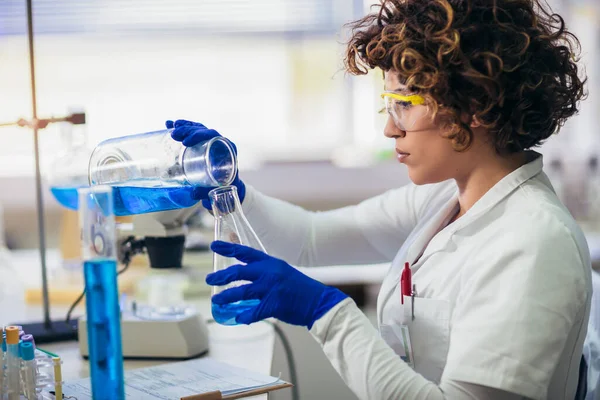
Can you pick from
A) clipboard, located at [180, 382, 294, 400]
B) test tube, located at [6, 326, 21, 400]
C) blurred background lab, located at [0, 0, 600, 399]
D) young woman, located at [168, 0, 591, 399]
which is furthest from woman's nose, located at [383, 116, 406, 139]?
blurred background lab, located at [0, 0, 600, 399]

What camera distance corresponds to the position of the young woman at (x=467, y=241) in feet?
3.79

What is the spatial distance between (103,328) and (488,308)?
Answer: 1.95ft

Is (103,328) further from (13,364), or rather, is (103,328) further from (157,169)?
(157,169)

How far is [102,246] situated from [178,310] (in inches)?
31.2

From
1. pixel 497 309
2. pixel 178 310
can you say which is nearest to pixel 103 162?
pixel 178 310

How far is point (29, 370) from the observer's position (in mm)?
1148

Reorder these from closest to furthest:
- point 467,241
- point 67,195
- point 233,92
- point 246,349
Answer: point 467,241, point 246,349, point 67,195, point 233,92

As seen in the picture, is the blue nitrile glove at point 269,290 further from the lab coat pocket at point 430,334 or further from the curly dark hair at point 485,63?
the curly dark hair at point 485,63

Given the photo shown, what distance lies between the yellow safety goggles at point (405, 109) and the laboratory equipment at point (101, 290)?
0.63 metres

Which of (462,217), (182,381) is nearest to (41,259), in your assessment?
(182,381)

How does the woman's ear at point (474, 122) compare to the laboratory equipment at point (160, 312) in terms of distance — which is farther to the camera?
the laboratory equipment at point (160, 312)

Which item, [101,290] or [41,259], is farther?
[41,259]

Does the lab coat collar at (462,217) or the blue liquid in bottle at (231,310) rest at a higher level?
the lab coat collar at (462,217)

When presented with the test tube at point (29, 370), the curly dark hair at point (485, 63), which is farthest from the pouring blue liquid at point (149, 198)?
the curly dark hair at point (485, 63)
